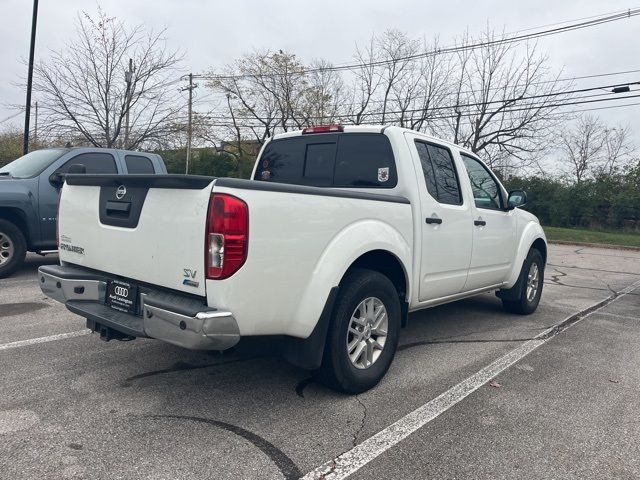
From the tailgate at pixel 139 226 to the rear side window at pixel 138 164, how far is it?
182 inches

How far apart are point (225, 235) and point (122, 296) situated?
1.06 meters

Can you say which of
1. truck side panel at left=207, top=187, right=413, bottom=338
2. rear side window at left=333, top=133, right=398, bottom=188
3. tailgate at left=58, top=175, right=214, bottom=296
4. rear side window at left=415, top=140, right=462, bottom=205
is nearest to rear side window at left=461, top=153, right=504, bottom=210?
rear side window at left=415, top=140, right=462, bottom=205

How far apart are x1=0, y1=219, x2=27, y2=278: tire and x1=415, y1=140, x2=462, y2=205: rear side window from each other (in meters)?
5.95

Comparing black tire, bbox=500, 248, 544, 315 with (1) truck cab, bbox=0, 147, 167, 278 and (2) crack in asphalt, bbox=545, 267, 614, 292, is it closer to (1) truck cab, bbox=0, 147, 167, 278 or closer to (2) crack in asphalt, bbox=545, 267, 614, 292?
(2) crack in asphalt, bbox=545, 267, 614, 292

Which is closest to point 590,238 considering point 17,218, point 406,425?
point 17,218

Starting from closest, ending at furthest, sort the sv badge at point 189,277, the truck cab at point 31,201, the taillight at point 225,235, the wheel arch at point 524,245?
the taillight at point 225,235
the sv badge at point 189,277
the wheel arch at point 524,245
the truck cab at point 31,201

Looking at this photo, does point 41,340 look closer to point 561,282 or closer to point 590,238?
point 561,282

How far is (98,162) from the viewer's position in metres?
8.14

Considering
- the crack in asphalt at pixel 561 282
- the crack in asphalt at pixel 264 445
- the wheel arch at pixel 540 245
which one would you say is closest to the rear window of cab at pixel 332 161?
the crack in asphalt at pixel 264 445

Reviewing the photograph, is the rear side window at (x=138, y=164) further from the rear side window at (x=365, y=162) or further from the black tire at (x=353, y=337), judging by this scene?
the black tire at (x=353, y=337)

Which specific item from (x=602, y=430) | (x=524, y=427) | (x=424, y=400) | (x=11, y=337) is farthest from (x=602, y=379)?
(x=11, y=337)

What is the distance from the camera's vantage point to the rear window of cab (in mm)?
4418

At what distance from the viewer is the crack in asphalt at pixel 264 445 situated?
8.88 ft

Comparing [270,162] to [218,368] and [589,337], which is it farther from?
[589,337]
